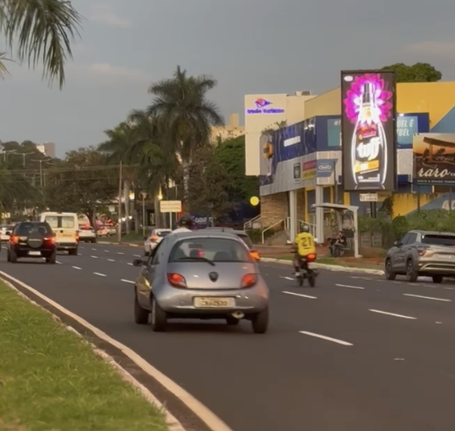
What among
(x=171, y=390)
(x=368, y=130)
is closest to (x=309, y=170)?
(x=368, y=130)

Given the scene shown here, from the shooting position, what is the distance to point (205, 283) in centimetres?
1563

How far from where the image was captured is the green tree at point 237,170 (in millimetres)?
100000

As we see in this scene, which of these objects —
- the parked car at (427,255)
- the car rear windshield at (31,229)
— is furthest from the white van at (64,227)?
the parked car at (427,255)

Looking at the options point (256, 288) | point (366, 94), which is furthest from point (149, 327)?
point (366, 94)

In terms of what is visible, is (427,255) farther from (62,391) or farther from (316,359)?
(62,391)

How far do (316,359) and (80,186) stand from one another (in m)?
109

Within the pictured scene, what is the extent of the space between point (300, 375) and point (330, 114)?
60.5 meters

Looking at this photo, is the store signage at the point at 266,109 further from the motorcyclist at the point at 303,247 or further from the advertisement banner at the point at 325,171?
the motorcyclist at the point at 303,247

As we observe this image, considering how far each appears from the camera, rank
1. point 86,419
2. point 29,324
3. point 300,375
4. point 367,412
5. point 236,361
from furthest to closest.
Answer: point 29,324
point 236,361
point 300,375
point 367,412
point 86,419

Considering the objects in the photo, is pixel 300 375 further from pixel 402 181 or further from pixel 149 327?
pixel 402 181

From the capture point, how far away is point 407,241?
111 feet

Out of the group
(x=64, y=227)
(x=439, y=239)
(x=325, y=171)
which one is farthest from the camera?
(x=325, y=171)

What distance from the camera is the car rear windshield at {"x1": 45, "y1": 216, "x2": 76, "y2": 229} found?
165 ft

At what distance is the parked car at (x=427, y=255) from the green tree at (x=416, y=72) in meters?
63.8
